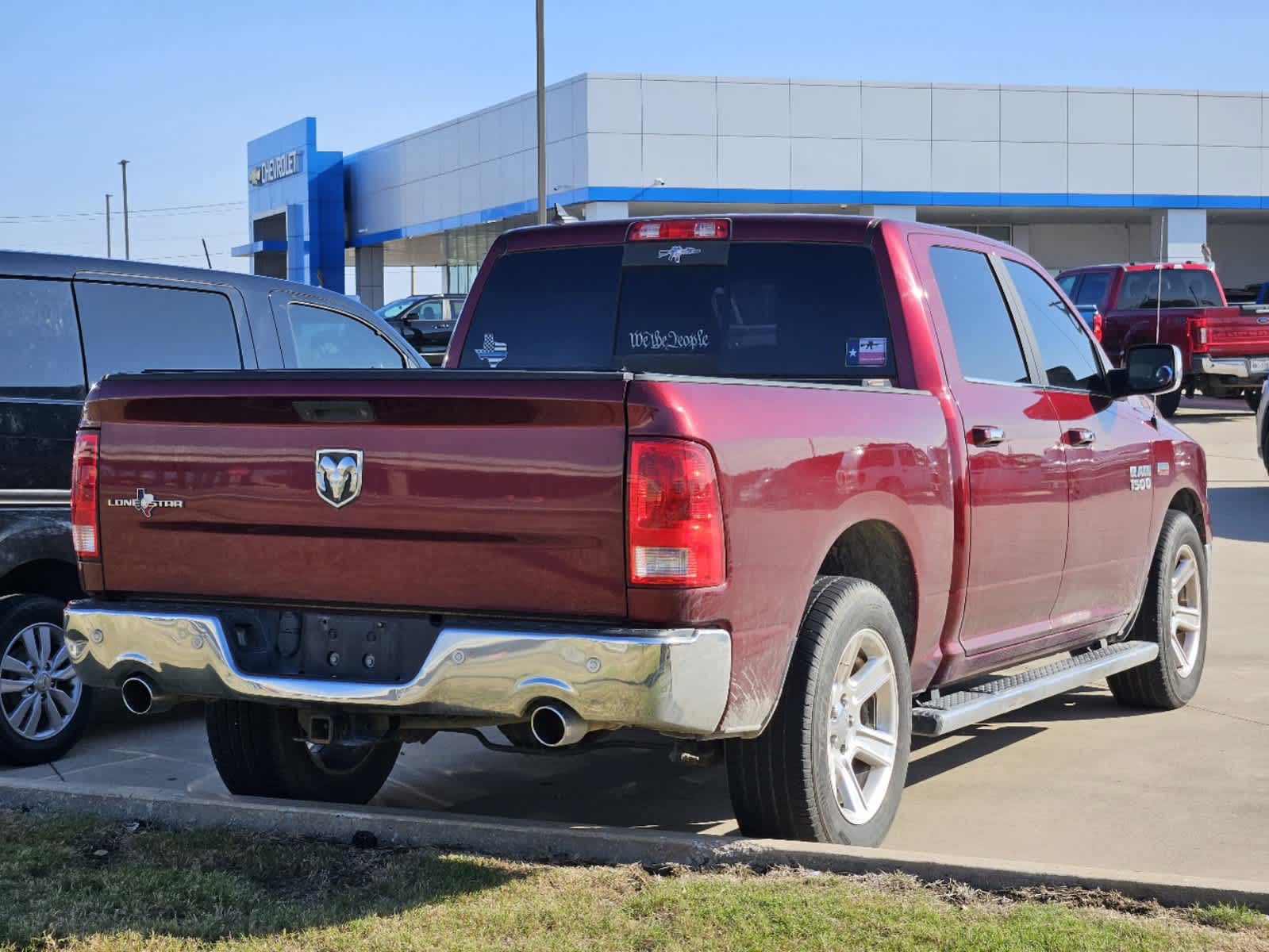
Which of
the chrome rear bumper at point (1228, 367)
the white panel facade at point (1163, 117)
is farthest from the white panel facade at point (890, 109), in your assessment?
the chrome rear bumper at point (1228, 367)

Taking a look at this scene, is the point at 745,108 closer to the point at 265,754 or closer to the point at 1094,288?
the point at 1094,288

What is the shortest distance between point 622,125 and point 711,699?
42.1 meters

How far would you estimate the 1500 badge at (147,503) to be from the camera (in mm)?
4934

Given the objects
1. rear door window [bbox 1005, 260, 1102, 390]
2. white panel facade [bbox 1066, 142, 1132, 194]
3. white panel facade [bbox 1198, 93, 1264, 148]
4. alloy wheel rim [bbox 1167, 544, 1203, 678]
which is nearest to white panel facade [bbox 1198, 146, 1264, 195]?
white panel facade [bbox 1198, 93, 1264, 148]

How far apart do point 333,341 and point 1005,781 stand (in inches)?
150

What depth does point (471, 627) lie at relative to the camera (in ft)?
14.7

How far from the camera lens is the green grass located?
14.0 ft

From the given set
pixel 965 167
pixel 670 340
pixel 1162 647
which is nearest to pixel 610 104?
pixel 965 167

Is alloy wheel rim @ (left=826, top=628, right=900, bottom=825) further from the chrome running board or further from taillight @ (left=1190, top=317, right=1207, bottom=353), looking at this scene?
taillight @ (left=1190, top=317, right=1207, bottom=353)

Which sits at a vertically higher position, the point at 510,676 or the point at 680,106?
the point at 680,106

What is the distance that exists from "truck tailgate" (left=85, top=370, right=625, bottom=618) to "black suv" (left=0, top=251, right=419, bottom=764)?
5.20ft

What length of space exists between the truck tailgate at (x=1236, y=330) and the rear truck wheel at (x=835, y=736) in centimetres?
1887

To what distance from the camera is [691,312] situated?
6.18 meters

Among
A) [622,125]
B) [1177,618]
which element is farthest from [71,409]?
[622,125]
